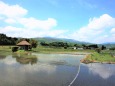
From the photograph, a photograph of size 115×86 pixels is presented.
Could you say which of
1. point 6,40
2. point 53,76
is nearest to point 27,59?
point 53,76

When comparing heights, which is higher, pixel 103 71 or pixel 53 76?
pixel 53 76

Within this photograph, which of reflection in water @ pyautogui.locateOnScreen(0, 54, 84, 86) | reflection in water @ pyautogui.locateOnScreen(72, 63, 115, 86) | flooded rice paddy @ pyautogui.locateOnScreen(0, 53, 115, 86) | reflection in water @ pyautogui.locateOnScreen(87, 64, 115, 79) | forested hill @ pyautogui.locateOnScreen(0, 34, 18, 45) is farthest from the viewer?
forested hill @ pyautogui.locateOnScreen(0, 34, 18, 45)

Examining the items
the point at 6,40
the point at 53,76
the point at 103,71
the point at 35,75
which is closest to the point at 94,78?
the point at 53,76

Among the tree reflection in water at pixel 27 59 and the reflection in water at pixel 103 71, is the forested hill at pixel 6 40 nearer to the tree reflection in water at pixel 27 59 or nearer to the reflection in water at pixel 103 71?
the tree reflection in water at pixel 27 59

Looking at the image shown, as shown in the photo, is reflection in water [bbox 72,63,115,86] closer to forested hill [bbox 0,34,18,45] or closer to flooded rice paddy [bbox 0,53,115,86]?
flooded rice paddy [bbox 0,53,115,86]

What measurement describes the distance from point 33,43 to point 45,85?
229 feet

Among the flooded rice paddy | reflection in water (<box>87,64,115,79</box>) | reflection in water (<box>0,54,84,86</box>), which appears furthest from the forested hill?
reflection in water (<box>87,64,115,79</box>)

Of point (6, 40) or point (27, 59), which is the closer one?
point (27, 59)

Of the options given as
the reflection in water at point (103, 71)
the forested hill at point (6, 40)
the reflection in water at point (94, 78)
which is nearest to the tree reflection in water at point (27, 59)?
the reflection in water at point (103, 71)

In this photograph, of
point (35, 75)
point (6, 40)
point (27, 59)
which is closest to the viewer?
point (35, 75)

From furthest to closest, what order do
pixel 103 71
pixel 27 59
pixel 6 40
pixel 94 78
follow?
pixel 6 40, pixel 27 59, pixel 103 71, pixel 94 78

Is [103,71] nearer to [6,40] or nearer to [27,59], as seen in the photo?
[27,59]

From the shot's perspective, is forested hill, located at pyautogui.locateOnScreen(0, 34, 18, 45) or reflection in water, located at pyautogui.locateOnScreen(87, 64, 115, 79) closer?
reflection in water, located at pyautogui.locateOnScreen(87, 64, 115, 79)

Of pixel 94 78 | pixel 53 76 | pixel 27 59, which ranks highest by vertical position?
pixel 27 59
